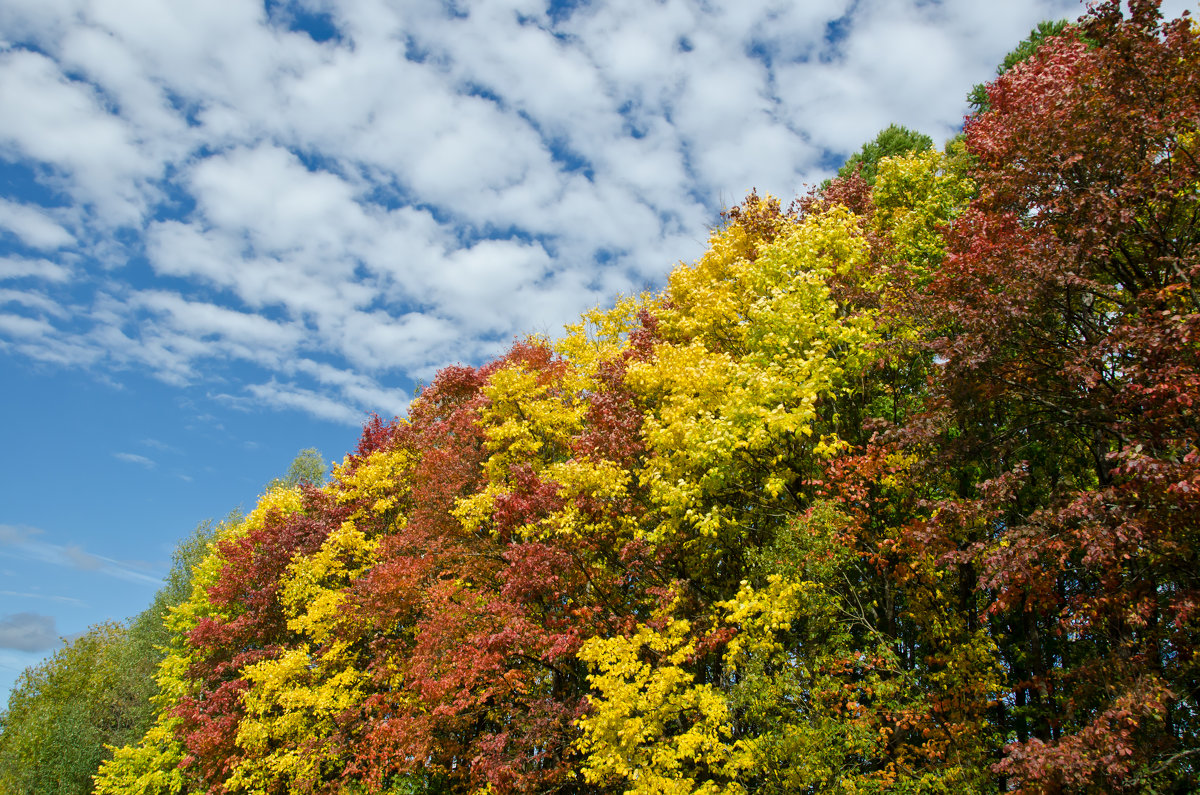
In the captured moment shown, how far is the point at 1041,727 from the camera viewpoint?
43.8 ft

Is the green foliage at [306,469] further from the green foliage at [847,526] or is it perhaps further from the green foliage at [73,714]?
the green foliage at [847,526]

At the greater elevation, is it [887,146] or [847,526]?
[887,146]

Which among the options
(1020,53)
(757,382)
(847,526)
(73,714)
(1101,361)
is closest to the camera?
(1101,361)

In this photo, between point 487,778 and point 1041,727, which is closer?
point 1041,727

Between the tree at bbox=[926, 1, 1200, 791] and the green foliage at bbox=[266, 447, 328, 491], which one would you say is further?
the green foliage at bbox=[266, 447, 328, 491]

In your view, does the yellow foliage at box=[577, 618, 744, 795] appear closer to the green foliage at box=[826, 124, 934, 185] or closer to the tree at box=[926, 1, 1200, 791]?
the tree at box=[926, 1, 1200, 791]

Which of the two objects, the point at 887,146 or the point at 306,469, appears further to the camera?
the point at 306,469

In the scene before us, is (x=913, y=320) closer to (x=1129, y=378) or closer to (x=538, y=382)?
(x=1129, y=378)

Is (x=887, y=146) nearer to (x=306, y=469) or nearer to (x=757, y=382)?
(x=757, y=382)

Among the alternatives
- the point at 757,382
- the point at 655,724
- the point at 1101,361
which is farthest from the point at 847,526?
the point at 655,724

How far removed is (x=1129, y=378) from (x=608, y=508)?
10.8 metres

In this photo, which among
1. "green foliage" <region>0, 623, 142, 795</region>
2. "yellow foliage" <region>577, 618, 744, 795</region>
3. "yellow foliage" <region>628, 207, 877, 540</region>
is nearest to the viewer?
"yellow foliage" <region>577, 618, 744, 795</region>

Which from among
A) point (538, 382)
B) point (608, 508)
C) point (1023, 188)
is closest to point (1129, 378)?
point (1023, 188)

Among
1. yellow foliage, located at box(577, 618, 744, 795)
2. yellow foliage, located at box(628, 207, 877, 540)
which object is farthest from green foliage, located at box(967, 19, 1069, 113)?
yellow foliage, located at box(577, 618, 744, 795)
